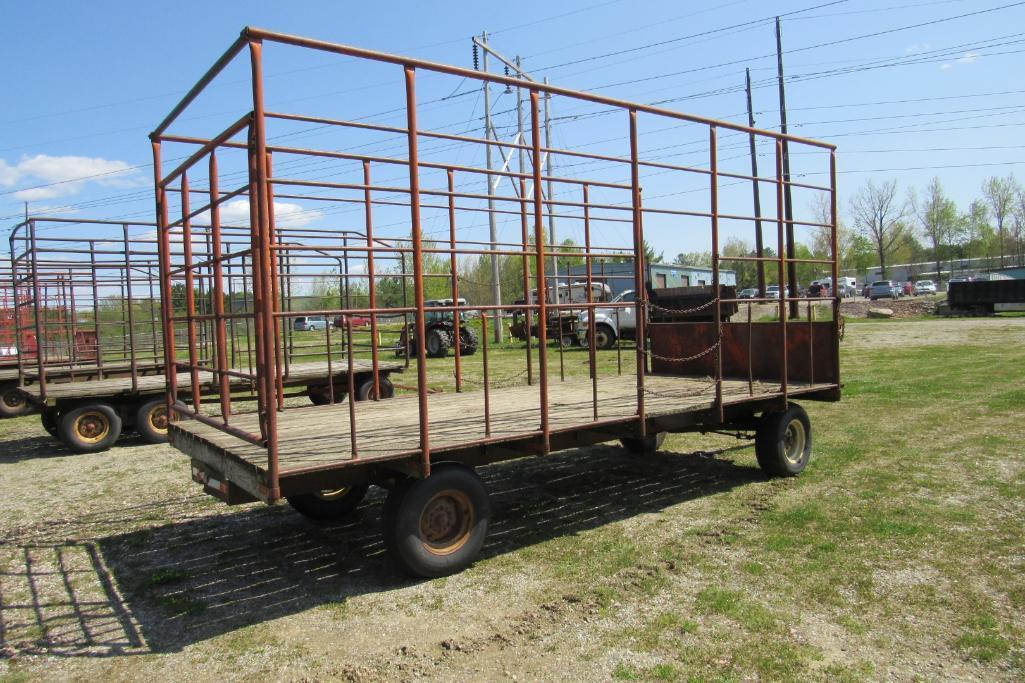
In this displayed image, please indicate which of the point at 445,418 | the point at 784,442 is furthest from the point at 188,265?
the point at 784,442

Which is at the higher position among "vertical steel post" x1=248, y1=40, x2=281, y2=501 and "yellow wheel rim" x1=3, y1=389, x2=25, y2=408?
"vertical steel post" x1=248, y1=40, x2=281, y2=501

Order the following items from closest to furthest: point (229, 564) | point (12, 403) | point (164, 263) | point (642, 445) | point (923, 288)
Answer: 1. point (229, 564)
2. point (164, 263)
3. point (642, 445)
4. point (12, 403)
5. point (923, 288)

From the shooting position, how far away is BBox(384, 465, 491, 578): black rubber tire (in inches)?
170

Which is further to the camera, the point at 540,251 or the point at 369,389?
the point at 369,389

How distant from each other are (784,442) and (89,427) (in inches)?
332

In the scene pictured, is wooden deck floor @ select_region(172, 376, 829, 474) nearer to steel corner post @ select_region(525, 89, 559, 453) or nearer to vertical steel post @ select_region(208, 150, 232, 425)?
steel corner post @ select_region(525, 89, 559, 453)

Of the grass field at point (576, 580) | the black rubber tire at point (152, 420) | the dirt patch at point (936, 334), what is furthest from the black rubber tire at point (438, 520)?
the dirt patch at point (936, 334)

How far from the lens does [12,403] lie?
484 inches

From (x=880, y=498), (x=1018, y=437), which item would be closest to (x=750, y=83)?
(x=1018, y=437)

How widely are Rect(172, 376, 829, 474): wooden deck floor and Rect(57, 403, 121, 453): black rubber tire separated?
4.32m

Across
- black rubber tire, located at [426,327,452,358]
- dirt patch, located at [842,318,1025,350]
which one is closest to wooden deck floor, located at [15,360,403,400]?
black rubber tire, located at [426,327,452,358]

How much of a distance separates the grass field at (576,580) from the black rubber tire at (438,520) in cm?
15

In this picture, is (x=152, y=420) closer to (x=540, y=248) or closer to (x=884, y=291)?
(x=540, y=248)

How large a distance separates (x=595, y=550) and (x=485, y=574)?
830 millimetres
